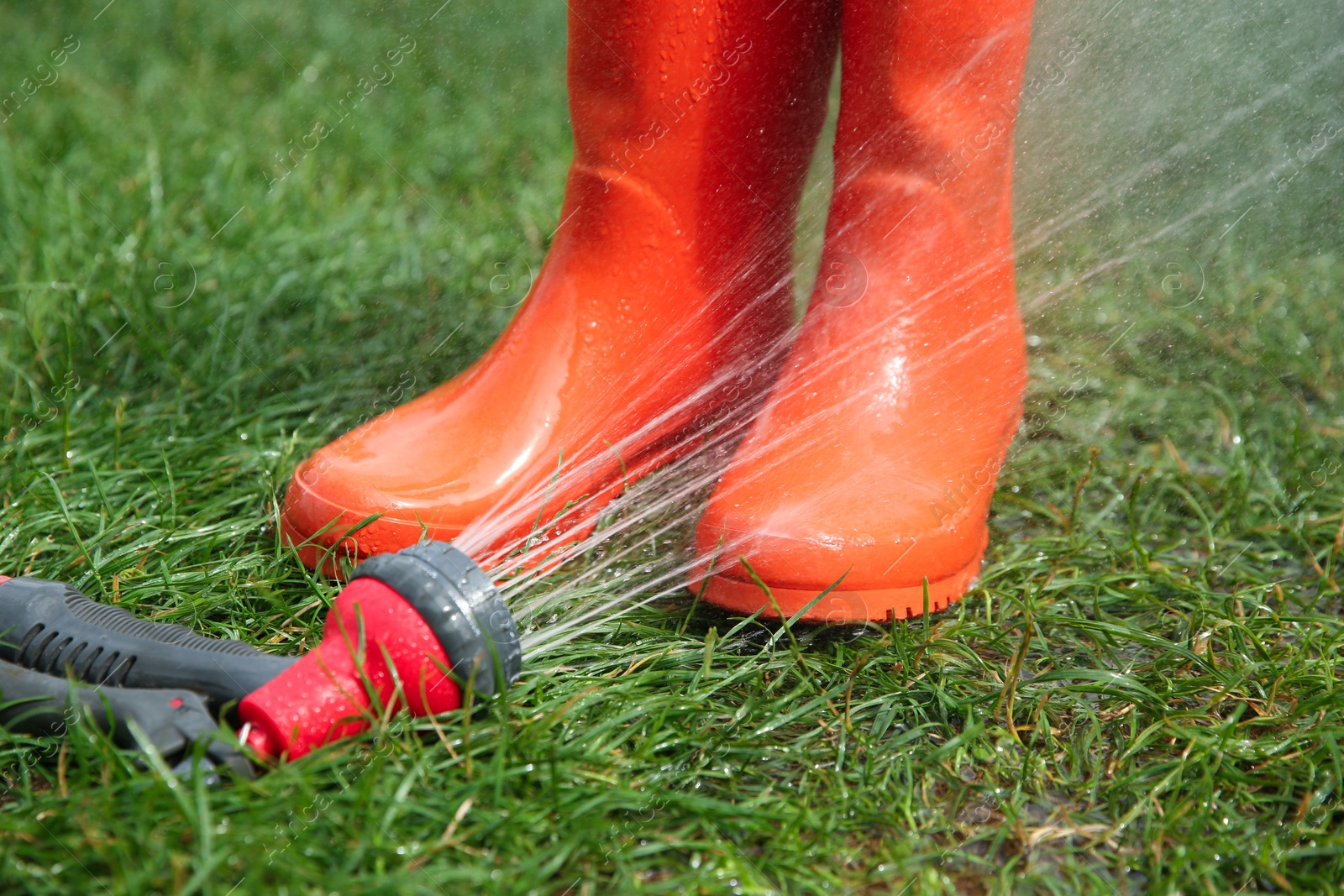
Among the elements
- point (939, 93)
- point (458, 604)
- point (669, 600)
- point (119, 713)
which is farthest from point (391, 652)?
point (939, 93)

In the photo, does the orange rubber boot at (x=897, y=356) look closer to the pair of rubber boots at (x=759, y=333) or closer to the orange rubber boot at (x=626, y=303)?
the pair of rubber boots at (x=759, y=333)

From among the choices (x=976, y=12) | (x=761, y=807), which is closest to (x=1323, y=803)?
(x=761, y=807)

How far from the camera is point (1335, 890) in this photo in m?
0.95

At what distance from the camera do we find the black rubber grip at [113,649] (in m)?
1.01

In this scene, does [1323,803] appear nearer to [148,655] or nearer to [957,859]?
[957,859]

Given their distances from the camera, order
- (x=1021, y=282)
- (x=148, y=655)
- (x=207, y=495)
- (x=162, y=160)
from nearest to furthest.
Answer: (x=148, y=655), (x=1021, y=282), (x=207, y=495), (x=162, y=160)

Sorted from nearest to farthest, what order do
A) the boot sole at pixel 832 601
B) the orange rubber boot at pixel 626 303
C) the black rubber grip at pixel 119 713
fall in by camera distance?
the black rubber grip at pixel 119 713 → the boot sole at pixel 832 601 → the orange rubber boot at pixel 626 303

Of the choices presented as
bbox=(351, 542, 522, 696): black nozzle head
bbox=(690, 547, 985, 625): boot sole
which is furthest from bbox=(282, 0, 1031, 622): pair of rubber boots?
bbox=(351, 542, 522, 696): black nozzle head

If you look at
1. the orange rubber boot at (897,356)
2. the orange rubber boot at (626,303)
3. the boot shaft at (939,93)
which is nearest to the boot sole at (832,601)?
the orange rubber boot at (897,356)

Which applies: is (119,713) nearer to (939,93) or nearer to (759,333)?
(759,333)

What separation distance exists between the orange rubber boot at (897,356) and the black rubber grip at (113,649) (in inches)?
19.3

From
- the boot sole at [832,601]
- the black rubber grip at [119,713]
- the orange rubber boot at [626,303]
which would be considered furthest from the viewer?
the orange rubber boot at [626,303]

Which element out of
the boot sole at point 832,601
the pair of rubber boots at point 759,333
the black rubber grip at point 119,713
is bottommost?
the boot sole at point 832,601

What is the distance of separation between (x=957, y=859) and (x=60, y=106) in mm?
2875
